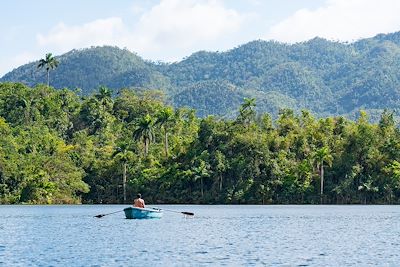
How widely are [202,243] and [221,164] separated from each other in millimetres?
70516

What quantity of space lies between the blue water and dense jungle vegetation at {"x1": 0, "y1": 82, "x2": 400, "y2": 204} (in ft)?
152

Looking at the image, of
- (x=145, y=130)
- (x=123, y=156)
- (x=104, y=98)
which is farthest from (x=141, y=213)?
(x=104, y=98)

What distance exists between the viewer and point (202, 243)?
4156 centimetres

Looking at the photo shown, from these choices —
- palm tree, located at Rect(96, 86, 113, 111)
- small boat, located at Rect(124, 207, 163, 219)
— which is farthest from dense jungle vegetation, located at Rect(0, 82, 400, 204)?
small boat, located at Rect(124, 207, 163, 219)

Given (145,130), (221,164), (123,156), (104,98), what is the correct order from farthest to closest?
(104,98)
(145,130)
(123,156)
(221,164)

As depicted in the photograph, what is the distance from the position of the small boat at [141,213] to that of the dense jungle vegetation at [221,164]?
44.2m

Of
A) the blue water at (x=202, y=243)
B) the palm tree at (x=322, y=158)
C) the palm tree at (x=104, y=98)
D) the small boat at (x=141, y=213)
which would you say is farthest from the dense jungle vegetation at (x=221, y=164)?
the blue water at (x=202, y=243)

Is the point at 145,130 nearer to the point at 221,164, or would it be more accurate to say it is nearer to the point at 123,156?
the point at 123,156

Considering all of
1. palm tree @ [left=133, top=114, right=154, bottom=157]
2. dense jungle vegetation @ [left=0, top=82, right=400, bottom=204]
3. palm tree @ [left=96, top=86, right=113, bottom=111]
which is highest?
palm tree @ [left=96, top=86, right=113, bottom=111]

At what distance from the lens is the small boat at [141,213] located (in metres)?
65.6

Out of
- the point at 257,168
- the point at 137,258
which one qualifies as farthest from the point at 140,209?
the point at 257,168

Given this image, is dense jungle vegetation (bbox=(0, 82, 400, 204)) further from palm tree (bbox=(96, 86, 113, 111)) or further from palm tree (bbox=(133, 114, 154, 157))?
palm tree (bbox=(96, 86, 113, 111))

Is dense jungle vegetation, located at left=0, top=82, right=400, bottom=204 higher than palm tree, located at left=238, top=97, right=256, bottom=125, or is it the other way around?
palm tree, located at left=238, top=97, right=256, bottom=125

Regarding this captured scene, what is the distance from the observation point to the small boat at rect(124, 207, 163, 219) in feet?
215
